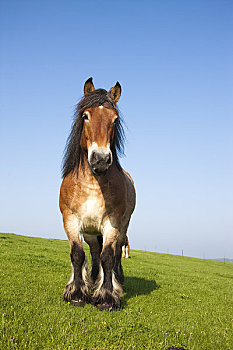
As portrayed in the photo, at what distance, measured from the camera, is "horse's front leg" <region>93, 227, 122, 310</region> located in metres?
5.00

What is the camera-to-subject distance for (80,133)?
5.50 m

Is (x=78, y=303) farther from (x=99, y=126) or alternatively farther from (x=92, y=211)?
(x=99, y=126)

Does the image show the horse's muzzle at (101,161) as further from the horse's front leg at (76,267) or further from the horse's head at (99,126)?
the horse's front leg at (76,267)

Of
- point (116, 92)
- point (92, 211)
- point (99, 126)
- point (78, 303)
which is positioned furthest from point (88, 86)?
point (78, 303)

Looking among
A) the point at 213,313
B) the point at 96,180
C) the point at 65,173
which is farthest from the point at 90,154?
the point at 213,313

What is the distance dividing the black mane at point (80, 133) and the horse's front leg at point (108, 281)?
58.9 inches

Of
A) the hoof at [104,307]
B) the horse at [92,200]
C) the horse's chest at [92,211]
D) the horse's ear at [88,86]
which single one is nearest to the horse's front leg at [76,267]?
the horse at [92,200]

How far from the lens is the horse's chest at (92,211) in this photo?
525 cm

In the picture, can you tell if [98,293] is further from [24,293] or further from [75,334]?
[75,334]

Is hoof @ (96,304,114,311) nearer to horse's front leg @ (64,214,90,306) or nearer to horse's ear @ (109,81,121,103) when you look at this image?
horse's front leg @ (64,214,90,306)

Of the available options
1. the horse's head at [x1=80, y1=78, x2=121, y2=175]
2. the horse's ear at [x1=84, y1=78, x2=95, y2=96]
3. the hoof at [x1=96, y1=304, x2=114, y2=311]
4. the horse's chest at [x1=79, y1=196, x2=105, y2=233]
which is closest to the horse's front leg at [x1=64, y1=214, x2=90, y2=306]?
the horse's chest at [x1=79, y1=196, x2=105, y2=233]

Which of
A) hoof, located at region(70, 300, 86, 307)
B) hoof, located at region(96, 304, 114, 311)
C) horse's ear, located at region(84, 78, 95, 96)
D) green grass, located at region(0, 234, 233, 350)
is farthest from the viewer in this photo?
horse's ear, located at region(84, 78, 95, 96)

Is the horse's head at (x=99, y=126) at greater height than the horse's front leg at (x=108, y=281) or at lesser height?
greater

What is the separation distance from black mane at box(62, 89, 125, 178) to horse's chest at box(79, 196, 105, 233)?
2.46ft
